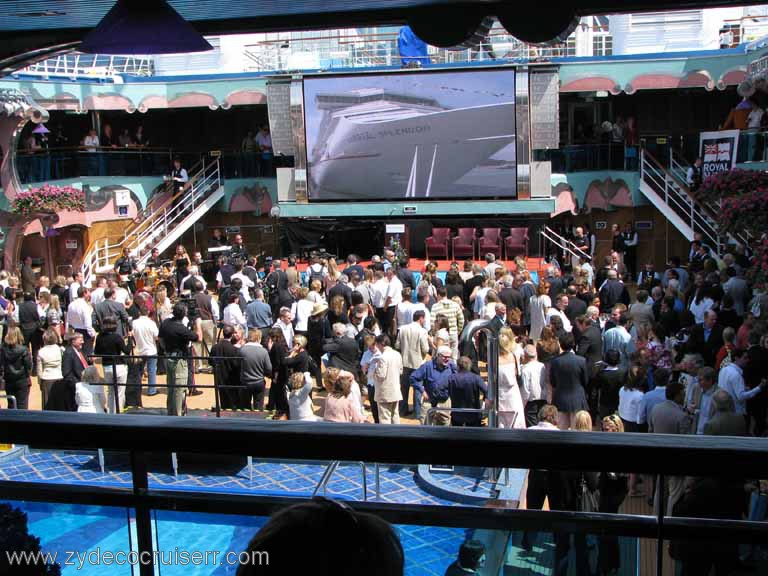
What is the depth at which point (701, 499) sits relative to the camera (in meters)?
1.48

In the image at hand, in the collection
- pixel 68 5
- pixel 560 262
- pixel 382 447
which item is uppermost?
pixel 68 5

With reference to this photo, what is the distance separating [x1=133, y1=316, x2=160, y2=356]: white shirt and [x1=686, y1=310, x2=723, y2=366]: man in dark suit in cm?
634

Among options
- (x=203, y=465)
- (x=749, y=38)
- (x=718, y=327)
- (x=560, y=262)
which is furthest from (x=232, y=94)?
(x=203, y=465)

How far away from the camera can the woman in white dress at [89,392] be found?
28.0 ft

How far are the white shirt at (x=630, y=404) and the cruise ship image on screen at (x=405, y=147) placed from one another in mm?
13867

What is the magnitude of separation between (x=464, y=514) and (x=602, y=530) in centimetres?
24

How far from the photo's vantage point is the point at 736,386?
765 cm

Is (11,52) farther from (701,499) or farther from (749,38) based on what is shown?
(749,38)

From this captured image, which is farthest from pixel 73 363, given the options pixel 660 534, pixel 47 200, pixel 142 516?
pixel 47 200

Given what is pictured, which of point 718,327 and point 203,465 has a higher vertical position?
point 203,465

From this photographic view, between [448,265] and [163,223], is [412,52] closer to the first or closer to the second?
[448,265]

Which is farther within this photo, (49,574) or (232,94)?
(232,94)

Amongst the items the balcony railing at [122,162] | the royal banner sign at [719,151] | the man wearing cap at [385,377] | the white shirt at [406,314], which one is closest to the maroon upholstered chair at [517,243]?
the royal banner sign at [719,151]

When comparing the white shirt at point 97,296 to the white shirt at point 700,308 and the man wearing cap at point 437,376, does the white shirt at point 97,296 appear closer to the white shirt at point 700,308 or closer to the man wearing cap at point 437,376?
the man wearing cap at point 437,376
